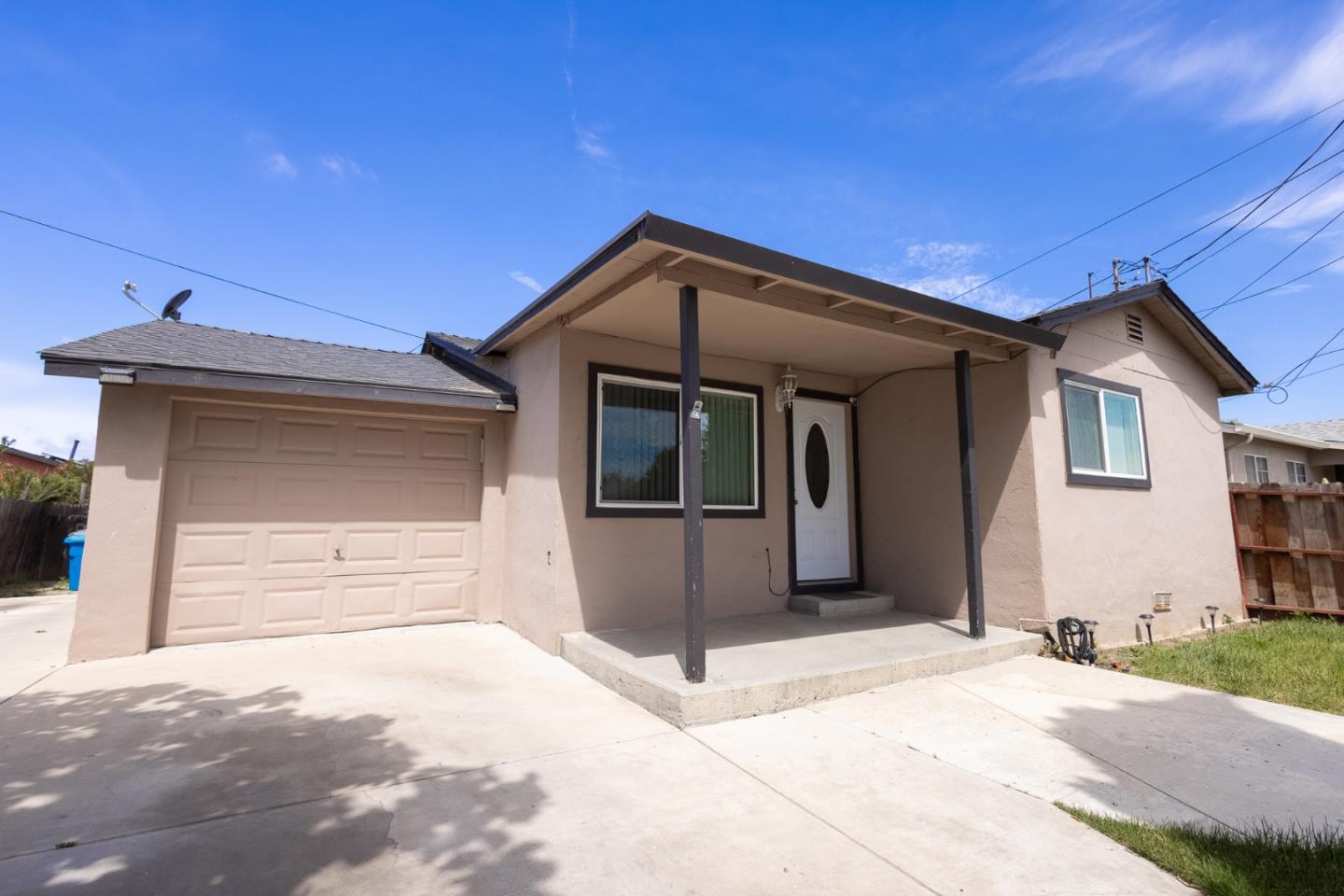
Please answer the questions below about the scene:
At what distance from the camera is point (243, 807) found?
8.66 ft

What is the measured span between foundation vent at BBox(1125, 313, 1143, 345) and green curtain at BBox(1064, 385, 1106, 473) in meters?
1.21

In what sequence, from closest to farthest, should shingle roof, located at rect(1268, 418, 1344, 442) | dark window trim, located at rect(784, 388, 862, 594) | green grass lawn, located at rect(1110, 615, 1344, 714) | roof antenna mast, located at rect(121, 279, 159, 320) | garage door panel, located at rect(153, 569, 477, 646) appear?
green grass lawn, located at rect(1110, 615, 1344, 714) < garage door panel, located at rect(153, 569, 477, 646) < dark window trim, located at rect(784, 388, 862, 594) < roof antenna mast, located at rect(121, 279, 159, 320) < shingle roof, located at rect(1268, 418, 1344, 442)

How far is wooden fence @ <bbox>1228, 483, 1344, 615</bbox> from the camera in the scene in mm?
7285

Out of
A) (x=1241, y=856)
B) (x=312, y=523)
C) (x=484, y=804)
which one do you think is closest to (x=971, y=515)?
(x=1241, y=856)

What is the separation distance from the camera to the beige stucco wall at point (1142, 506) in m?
5.98

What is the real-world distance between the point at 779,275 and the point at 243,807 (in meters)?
4.08

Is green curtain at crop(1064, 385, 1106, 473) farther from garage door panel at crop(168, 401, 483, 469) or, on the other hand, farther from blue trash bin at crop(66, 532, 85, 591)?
blue trash bin at crop(66, 532, 85, 591)

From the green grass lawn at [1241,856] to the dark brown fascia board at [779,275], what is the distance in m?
3.38

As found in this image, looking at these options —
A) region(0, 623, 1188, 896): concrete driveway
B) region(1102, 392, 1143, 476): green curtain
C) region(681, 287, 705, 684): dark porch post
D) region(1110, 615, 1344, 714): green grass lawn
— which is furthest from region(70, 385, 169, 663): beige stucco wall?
region(1102, 392, 1143, 476): green curtain

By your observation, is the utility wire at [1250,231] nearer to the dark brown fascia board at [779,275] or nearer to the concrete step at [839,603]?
the dark brown fascia board at [779,275]

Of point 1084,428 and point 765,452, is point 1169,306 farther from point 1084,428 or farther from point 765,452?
point 765,452

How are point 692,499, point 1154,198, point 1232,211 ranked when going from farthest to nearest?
point 1154,198 → point 1232,211 → point 692,499

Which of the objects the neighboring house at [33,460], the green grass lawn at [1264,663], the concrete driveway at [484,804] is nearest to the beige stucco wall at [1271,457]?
the green grass lawn at [1264,663]

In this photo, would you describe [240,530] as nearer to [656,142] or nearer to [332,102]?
[332,102]
